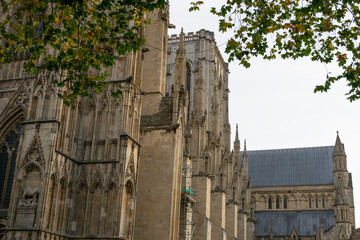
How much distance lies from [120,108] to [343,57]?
28.4 ft

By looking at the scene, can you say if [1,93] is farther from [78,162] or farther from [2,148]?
[78,162]

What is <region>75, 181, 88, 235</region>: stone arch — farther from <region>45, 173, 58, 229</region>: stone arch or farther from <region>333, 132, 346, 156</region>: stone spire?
<region>333, 132, 346, 156</region>: stone spire

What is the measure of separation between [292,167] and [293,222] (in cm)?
908

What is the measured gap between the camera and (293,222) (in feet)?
191

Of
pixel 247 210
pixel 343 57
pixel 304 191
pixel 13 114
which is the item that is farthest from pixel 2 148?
pixel 304 191

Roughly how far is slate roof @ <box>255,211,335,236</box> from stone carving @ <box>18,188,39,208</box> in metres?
45.8

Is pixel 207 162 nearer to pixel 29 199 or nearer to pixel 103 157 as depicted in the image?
pixel 103 157

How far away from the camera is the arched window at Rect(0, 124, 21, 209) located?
19156 millimetres

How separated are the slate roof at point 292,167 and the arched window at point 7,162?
47.2 m

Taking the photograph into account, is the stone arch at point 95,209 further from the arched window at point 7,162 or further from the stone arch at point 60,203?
the arched window at point 7,162

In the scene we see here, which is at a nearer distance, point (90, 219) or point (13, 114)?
point (90, 219)

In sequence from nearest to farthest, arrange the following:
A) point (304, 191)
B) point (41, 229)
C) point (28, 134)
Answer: point (41, 229)
point (28, 134)
point (304, 191)

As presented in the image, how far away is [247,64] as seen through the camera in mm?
13406

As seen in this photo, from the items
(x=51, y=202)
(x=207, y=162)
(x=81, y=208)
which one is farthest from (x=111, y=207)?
(x=207, y=162)
